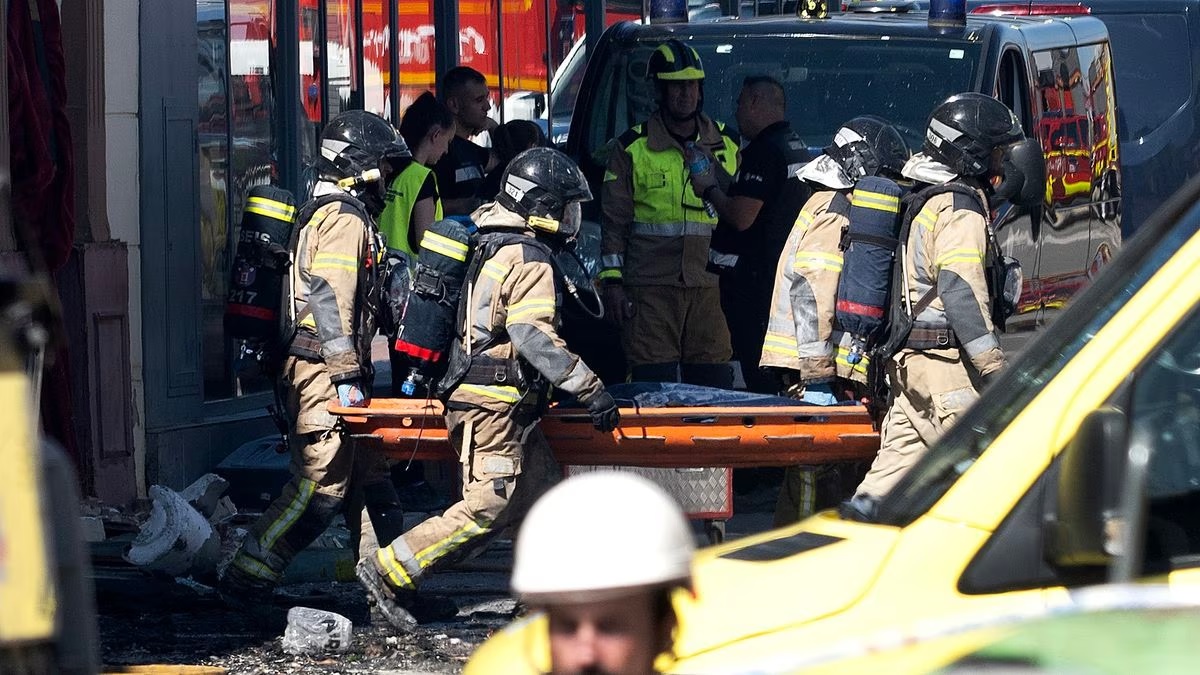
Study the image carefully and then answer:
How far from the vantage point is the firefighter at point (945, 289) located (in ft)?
23.7

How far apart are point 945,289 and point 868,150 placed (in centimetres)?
102

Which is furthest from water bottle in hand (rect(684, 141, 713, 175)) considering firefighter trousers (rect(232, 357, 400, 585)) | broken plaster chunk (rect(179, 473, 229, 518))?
broken plaster chunk (rect(179, 473, 229, 518))

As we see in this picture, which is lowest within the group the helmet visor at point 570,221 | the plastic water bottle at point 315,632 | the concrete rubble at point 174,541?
the plastic water bottle at point 315,632

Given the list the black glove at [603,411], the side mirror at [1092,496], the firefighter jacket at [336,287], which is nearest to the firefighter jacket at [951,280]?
the black glove at [603,411]

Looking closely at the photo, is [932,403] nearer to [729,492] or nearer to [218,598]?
[729,492]

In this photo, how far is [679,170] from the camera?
9.73m

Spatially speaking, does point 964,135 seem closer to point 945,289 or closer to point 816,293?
point 945,289

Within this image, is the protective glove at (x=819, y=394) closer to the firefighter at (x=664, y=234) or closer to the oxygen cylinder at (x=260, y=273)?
the firefighter at (x=664, y=234)

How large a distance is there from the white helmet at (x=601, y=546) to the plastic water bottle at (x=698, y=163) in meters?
7.31

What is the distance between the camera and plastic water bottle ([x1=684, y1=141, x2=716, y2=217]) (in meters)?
9.76

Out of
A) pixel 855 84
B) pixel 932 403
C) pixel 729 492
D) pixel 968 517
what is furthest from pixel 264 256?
pixel 968 517

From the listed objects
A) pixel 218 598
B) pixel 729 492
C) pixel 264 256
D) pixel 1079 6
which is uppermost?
pixel 1079 6

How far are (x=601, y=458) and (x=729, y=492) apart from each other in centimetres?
52

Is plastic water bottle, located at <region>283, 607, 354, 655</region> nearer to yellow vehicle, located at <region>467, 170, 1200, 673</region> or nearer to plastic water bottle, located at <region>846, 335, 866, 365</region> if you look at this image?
plastic water bottle, located at <region>846, 335, 866, 365</region>
